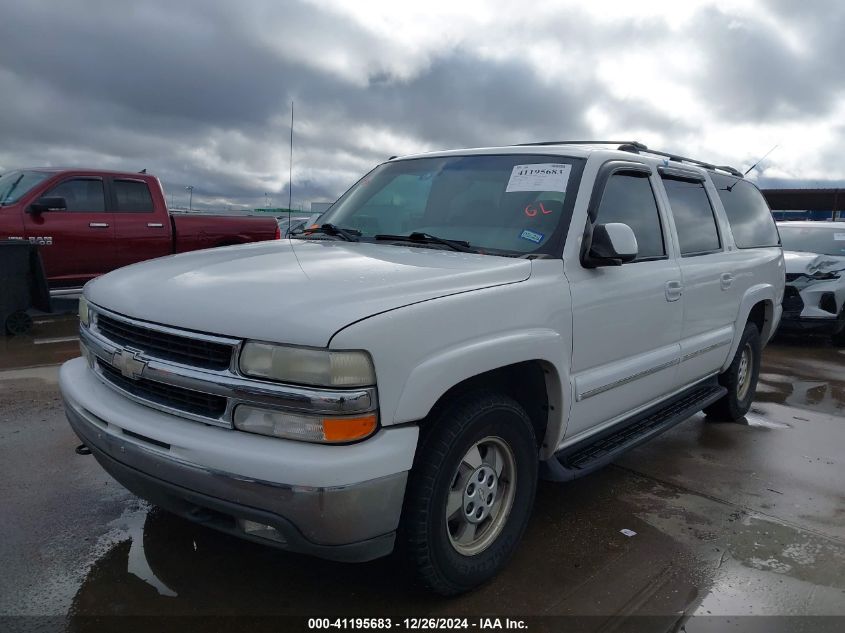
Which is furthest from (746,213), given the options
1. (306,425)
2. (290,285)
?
(306,425)

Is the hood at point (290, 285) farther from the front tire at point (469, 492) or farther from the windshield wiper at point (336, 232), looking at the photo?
the front tire at point (469, 492)

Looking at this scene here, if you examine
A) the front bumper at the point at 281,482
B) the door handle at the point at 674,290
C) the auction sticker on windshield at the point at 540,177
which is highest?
the auction sticker on windshield at the point at 540,177

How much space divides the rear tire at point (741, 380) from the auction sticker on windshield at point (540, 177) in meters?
2.44

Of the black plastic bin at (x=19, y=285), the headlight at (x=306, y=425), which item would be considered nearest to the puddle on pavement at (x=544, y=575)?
the headlight at (x=306, y=425)

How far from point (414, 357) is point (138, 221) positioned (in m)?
8.29

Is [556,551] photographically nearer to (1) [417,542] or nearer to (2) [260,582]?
(1) [417,542]

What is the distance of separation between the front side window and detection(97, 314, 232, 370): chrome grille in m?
7.07

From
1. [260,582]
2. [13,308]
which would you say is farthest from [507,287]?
[13,308]

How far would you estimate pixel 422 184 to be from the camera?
385 centimetres

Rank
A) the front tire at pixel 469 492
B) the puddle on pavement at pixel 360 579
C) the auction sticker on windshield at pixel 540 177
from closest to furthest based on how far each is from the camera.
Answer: the front tire at pixel 469 492
the puddle on pavement at pixel 360 579
the auction sticker on windshield at pixel 540 177

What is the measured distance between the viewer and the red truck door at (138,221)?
30.4 feet

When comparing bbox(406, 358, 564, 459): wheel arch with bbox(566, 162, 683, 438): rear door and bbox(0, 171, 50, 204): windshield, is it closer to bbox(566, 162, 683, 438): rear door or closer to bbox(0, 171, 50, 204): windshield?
bbox(566, 162, 683, 438): rear door

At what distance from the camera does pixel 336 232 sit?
378 centimetres

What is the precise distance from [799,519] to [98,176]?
29.4 ft
